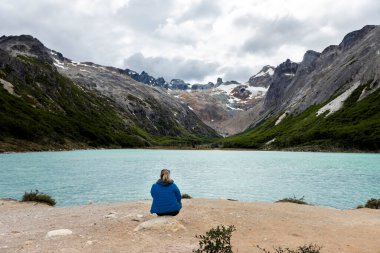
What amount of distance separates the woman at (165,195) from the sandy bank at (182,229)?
0.87 metres

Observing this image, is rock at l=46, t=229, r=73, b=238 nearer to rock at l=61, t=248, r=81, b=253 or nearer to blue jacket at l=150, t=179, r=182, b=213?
rock at l=61, t=248, r=81, b=253

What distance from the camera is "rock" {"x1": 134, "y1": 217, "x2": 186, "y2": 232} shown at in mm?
19625

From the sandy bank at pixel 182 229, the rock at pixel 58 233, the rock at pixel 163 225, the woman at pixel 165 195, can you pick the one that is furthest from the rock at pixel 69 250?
the woman at pixel 165 195

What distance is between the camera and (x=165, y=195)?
2075 centimetres

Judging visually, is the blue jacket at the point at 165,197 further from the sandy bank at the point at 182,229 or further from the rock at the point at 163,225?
the sandy bank at the point at 182,229

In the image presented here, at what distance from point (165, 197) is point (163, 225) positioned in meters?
1.60

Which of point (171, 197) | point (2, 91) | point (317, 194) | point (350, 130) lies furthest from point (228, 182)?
point (2, 91)

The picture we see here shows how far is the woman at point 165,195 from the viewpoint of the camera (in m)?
20.5

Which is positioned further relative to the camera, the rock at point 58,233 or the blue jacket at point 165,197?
the blue jacket at point 165,197

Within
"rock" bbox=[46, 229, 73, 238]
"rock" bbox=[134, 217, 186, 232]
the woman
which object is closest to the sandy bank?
"rock" bbox=[134, 217, 186, 232]

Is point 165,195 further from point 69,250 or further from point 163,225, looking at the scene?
point 69,250

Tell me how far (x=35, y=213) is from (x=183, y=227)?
501 inches

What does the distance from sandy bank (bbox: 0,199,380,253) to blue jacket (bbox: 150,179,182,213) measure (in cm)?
93

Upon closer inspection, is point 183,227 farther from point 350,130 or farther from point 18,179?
point 350,130
